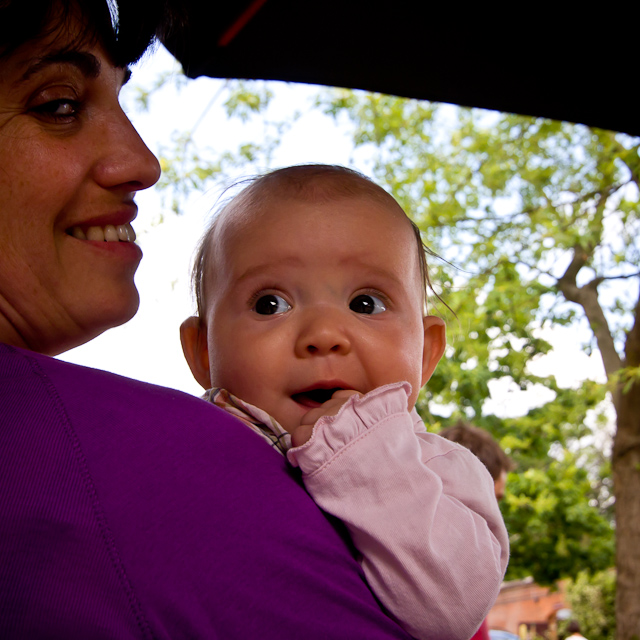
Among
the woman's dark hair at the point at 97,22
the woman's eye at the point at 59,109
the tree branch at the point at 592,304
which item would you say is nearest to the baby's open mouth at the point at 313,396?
the woman's eye at the point at 59,109

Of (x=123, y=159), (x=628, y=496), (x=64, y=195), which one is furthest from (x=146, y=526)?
(x=628, y=496)

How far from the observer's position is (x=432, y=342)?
1.80m

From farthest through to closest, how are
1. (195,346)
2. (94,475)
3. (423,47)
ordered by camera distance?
(423,47) → (195,346) → (94,475)

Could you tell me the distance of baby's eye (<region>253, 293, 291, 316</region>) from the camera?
1424 millimetres

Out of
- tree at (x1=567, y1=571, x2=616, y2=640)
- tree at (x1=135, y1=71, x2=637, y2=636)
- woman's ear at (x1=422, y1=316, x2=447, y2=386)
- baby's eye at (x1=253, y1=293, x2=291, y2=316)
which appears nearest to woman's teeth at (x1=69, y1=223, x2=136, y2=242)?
baby's eye at (x1=253, y1=293, x2=291, y2=316)

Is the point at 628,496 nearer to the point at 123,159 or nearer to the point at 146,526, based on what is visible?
the point at 123,159

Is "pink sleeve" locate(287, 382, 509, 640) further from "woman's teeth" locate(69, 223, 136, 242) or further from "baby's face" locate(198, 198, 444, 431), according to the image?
"woman's teeth" locate(69, 223, 136, 242)

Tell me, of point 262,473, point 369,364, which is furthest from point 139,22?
point 262,473

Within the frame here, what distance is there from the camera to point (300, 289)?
4.65 ft

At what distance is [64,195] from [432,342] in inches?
37.7

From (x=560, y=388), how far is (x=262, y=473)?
8.32m

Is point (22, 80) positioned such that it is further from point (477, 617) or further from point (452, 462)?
point (477, 617)

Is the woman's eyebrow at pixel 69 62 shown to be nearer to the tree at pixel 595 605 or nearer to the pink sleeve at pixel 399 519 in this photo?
the pink sleeve at pixel 399 519

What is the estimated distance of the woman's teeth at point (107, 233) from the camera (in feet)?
4.52
